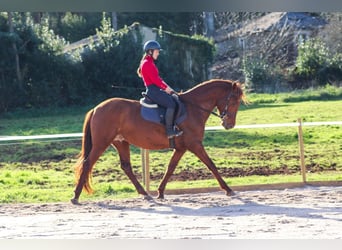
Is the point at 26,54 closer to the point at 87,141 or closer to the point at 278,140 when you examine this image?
the point at 278,140

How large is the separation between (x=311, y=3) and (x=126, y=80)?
20.1 m

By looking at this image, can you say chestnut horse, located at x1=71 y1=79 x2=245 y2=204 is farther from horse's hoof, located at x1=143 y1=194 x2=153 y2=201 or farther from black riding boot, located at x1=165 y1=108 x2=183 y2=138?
black riding boot, located at x1=165 y1=108 x2=183 y2=138

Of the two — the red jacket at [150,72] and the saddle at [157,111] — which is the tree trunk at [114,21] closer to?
the saddle at [157,111]

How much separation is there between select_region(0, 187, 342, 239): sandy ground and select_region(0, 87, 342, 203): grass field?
1.21m

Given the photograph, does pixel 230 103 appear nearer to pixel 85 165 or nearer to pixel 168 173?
pixel 168 173

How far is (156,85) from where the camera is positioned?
32.8ft

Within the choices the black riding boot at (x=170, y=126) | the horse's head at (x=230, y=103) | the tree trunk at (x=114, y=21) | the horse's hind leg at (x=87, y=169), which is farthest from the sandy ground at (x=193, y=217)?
the tree trunk at (x=114, y=21)

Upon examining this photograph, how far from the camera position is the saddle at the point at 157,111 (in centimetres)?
1020

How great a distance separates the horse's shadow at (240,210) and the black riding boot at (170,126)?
37.6 inches

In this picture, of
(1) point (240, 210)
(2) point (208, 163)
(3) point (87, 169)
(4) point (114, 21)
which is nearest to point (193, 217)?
(1) point (240, 210)

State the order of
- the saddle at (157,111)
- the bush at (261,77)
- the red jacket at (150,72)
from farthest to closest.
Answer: the bush at (261,77) < the saddle at (157,111) < the red jacket at (150,72)

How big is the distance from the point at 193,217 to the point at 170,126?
1847 mm

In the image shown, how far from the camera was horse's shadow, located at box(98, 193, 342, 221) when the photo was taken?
343 inches

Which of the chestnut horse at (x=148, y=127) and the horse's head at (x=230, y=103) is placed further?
the horse's head at (x=230, y=103)
